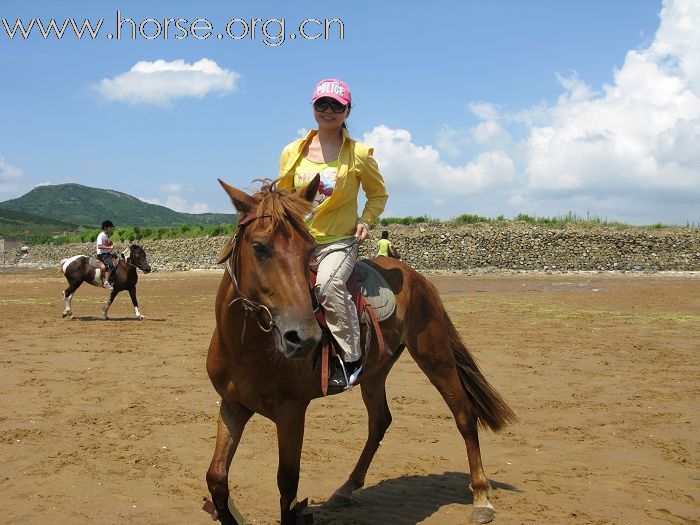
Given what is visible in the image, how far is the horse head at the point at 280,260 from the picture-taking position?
3180 mm

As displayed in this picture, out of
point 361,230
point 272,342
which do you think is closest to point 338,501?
point 272,342

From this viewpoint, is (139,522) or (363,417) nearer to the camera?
(139,522)

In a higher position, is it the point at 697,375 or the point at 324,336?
the point at 324,336

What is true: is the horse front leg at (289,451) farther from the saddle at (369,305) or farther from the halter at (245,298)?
the halter at (245,298)

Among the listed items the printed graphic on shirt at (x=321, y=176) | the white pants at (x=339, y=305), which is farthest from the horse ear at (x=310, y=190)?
the printed graphic on shirt at (x=321, y=176)

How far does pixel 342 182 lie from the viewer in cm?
445

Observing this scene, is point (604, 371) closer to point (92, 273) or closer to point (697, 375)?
point (697, 375)

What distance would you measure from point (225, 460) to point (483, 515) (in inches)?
77.7

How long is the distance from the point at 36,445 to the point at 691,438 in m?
6.22

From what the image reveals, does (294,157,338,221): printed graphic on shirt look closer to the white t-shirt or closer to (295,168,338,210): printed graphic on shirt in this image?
(295,168,338,210): printed graphic on shirt

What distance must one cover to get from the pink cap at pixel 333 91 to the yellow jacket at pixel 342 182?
0.27 metres

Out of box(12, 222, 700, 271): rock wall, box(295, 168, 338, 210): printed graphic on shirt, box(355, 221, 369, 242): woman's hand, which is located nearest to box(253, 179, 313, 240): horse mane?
box(295, 168, 338, 210): printed graphic on shirt

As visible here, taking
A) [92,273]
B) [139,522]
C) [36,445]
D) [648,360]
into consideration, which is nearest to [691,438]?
[648,360]

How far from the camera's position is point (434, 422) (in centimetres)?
714
